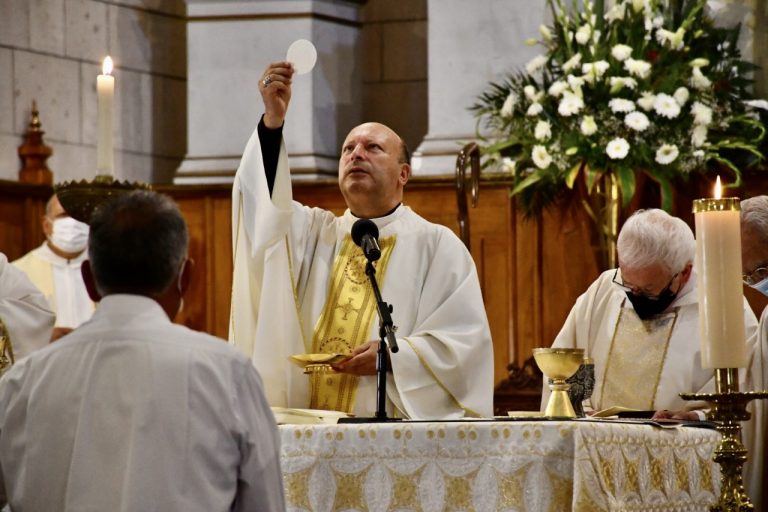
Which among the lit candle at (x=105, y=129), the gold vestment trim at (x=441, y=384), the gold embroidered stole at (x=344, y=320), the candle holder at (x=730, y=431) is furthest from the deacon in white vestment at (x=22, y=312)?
the candle holder at (x=730, y=431)

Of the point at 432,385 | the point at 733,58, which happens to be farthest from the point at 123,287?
the point at 733,58

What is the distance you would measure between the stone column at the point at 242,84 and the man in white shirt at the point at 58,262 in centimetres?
77

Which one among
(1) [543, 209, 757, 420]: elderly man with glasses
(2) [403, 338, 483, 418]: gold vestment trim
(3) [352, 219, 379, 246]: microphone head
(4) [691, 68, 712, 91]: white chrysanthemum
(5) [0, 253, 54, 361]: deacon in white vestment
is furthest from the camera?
(4) [691, 68, 712, 91]: white chrysanthemum

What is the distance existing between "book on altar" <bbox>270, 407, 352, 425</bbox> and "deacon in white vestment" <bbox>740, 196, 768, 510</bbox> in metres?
1.59

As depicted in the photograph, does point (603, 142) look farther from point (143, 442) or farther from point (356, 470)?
point (143, 442)

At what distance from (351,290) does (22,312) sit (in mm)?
1719

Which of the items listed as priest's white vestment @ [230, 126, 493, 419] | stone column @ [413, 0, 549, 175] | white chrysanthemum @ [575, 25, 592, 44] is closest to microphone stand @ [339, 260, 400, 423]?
priest's white vestment @ [230, 126, 493, 419]

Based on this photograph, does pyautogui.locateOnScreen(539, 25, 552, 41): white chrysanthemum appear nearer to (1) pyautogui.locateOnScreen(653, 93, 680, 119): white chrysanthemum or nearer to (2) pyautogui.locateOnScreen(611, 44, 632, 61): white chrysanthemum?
(2) pyautogui.locateOnScreen(611, 44, 632, 61): white chrysanthemum

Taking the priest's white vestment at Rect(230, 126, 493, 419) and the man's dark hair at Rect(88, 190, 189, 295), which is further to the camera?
the priest's white vestment at Rect(230, 126, 493, 419)

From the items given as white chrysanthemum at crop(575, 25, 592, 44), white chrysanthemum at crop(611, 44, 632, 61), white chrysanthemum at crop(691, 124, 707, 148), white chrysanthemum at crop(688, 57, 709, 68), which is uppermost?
white chrysanthemum at crop(575, 25, 592, 44)

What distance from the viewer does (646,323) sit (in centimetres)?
613

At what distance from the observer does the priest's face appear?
5.66 m

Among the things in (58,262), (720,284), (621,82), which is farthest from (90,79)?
(720,284)

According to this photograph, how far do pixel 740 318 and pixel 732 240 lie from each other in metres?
0.20
